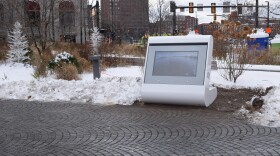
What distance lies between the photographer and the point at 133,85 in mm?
9664

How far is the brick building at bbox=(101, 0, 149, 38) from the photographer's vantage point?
47188 millimetres

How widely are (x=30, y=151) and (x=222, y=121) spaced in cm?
346

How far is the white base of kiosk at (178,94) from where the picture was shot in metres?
7.86

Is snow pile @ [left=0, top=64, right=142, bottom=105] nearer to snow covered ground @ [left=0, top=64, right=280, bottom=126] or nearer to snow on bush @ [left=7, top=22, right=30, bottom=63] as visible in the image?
snow covered ground @ [left=0, top=64, right=280, bottom=126]

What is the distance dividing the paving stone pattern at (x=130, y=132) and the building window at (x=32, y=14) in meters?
11.8

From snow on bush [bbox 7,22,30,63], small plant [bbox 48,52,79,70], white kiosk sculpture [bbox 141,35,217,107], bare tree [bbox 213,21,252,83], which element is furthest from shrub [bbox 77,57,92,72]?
white kiosk sculpture [bbox 141,35,217,107]

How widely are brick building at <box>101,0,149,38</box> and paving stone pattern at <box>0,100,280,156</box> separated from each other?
3810 centimetres

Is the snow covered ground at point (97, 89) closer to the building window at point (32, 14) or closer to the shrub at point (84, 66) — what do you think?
the shrub at point (84, 66)

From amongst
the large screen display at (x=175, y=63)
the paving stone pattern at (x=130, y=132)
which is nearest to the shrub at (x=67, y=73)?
the paving stone pattern at (x=130, y=132)

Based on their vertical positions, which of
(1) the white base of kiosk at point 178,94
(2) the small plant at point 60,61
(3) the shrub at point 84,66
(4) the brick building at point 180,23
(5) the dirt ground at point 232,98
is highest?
(4) the brick building at point 180,23

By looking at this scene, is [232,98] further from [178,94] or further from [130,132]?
[130,132]

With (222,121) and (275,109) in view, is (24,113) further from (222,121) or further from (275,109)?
(275,109)

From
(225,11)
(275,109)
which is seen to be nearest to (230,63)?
(275,109)

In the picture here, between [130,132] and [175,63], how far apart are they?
8.33 ft
